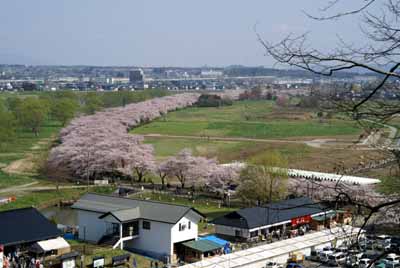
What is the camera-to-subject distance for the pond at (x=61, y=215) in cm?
1747

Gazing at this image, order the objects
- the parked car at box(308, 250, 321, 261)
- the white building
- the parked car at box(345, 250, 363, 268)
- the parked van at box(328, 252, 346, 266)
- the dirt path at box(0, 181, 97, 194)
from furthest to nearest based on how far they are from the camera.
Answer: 1. the dirt path at box(0, 181, 97, 194)
2. the white building
3. the parked car at box(308, 250, 321, 261)
4. the parked van at box(328, 252, 346, 266)
5. the parked car at box(345, 250, 363, 268)

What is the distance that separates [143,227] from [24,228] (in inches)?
108

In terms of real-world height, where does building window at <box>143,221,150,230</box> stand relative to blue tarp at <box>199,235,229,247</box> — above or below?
above

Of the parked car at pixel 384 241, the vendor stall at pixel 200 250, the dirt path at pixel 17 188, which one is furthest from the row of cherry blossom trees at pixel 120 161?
the parked car at pixel 384 241

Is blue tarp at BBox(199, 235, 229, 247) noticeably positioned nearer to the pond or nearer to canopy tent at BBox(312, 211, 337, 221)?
canopy tent at BBox(312, 211, 337, 221)

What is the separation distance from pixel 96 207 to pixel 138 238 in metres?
1.37

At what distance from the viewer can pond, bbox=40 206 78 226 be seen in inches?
688

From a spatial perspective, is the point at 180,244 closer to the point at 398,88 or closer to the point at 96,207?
the point at 96,207

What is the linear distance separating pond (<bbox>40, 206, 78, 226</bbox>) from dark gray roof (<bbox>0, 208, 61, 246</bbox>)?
169 inches

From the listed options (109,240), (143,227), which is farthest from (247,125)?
(109,240)

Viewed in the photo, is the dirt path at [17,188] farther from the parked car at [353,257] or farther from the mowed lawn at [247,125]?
the parked car at [353,257]

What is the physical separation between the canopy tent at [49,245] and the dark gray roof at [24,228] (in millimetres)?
89

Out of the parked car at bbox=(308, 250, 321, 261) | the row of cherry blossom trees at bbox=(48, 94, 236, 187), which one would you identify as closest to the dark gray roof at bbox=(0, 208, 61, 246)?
the parked car at bbox=(308, 250, 321, 261)

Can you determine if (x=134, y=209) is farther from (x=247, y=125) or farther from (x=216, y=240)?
(x=247, y=125)
